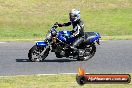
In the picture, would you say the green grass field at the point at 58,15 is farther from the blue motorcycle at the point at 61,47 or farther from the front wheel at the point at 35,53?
the front wheel at the point at 35,53

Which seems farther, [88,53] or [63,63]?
[88,53]

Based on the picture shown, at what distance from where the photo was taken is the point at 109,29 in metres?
32.0

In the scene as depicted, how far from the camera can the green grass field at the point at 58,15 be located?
32.2 m

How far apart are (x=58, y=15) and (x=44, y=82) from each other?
2427 centimetres

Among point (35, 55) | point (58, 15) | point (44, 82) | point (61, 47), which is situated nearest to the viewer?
point (44, 82)

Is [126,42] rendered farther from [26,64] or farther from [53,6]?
[53,6]

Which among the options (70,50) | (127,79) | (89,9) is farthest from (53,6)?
(127,79)

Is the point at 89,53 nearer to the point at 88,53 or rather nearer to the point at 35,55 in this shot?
the point at 88,53

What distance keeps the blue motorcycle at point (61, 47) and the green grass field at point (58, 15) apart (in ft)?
44.3

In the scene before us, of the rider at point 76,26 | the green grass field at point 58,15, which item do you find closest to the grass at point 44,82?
the rider at point 76,26

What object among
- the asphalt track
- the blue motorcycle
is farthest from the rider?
the asphalt track

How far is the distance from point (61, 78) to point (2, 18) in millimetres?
22862

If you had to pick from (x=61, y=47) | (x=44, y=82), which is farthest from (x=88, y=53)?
(x=44, y=82)

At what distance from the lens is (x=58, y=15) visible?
117ft
